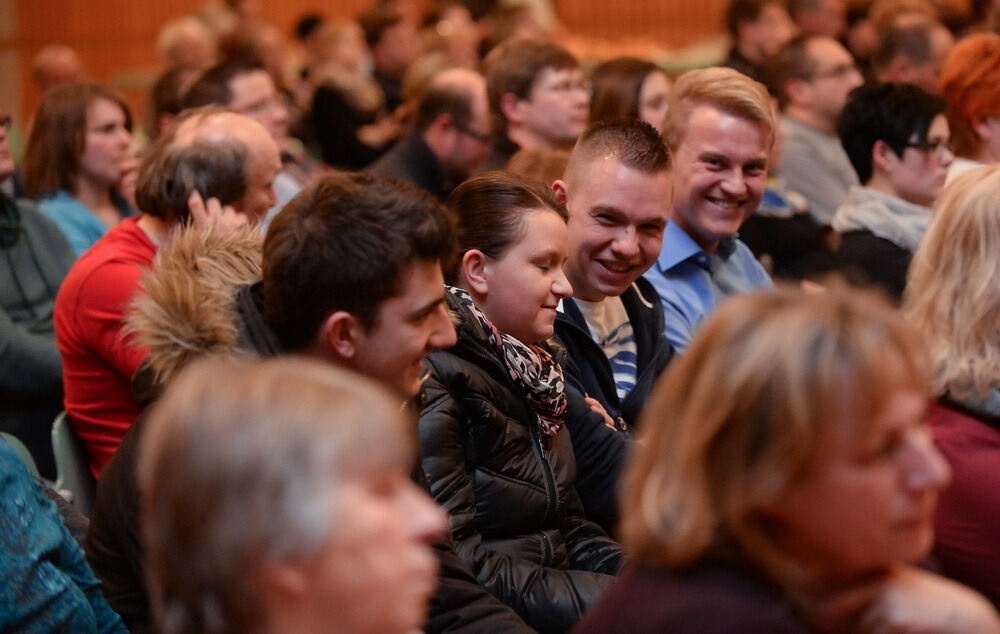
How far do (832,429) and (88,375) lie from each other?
2140 mm

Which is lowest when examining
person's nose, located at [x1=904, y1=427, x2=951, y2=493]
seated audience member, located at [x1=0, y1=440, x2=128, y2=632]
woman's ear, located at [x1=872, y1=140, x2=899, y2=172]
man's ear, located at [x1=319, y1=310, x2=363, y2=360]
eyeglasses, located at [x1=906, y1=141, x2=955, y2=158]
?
seated audience member, located at [x1=0, y1=440, x2=128, y2=632]

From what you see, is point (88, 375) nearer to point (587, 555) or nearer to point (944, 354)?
point (587, 555)

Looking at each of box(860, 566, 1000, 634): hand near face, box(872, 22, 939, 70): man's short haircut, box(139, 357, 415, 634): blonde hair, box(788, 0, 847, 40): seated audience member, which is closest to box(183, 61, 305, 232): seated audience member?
box(872, 22, 939, 70): man's short haircut

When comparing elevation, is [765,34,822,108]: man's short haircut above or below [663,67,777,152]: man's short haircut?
below

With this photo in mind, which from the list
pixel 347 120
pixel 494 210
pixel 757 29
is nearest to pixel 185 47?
pixel 347 120

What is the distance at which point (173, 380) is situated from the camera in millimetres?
1895

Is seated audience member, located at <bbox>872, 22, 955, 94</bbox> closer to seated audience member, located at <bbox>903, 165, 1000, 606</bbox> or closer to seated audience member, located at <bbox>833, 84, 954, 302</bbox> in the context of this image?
seated audience member, located at <bbox>833, 84, 954, 302</bbox>

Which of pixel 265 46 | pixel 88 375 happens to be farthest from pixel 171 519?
pixel 265 46

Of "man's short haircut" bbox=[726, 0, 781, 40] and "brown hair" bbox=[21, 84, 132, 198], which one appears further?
"man's short haircut" bbox=[726, 0, 781, 40]

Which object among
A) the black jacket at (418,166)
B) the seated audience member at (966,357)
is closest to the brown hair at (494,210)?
the seated audience member at (966,357)

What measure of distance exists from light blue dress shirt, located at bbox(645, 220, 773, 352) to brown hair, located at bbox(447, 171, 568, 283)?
780mm

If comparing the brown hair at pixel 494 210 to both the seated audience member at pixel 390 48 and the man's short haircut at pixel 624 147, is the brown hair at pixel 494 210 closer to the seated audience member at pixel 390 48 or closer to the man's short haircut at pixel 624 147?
the man's short haircut at pixel 624 147

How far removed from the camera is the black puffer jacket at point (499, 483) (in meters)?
2.18

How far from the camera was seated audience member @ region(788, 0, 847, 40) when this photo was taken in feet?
25.4
